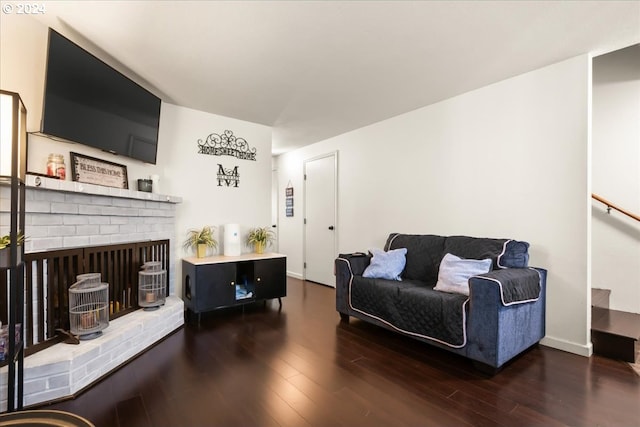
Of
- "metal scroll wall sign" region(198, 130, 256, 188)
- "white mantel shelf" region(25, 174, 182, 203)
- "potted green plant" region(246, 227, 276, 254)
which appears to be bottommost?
"potted green plant" region(246, 227, 276, 254)

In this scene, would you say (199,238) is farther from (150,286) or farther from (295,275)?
(295,275)

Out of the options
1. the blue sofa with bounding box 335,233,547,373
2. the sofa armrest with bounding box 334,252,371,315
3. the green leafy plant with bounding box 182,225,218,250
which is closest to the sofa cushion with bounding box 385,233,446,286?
the blue sofa with bounding box 335,233,547,373

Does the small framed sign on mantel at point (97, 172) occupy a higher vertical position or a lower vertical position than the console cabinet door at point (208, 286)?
higher

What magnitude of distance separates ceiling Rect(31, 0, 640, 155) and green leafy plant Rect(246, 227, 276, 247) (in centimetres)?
161

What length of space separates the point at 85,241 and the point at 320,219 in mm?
3081

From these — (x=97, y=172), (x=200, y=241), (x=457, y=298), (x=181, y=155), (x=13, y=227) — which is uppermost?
(x=181, y=155)

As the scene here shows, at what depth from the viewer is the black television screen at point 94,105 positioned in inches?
74.9

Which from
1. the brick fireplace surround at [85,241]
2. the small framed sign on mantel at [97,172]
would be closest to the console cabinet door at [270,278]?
the brick fireplace surround at [85,241]

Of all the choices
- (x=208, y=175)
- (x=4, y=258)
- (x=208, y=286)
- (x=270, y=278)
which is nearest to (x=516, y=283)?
(x=270, y=278)

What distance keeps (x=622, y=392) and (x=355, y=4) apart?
276 cm

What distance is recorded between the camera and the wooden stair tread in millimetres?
2205

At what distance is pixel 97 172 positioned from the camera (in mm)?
2471

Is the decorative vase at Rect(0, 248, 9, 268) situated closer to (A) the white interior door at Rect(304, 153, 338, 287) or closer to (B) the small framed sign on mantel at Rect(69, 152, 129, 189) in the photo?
(B) the small framed sign on mantel at Rect(69, 152, 129, 189)

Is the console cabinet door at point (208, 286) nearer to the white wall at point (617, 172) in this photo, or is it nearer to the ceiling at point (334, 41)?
the ceiling at point (334, 41)
